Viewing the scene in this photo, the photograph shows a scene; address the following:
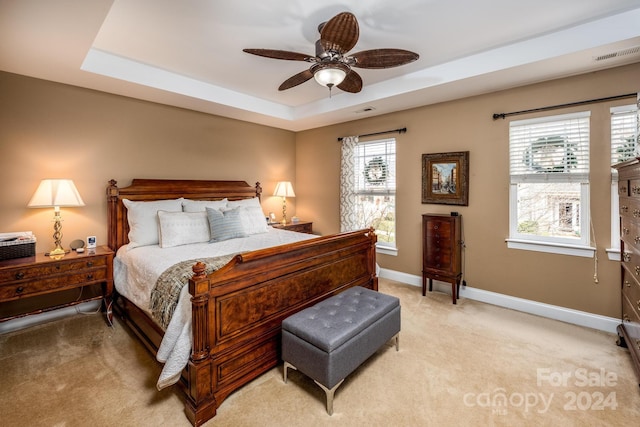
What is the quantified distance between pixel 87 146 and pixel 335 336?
3419 millimetres

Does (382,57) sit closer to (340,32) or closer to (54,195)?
(340,32)

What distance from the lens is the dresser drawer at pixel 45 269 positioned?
2.41 m

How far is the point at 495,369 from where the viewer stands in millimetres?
2211

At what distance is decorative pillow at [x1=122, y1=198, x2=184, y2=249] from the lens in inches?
121

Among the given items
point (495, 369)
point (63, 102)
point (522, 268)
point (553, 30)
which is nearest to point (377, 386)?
point (495, 369)

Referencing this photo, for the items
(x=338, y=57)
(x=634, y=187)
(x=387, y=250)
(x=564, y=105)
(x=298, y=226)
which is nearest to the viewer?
(x=634, y=187)

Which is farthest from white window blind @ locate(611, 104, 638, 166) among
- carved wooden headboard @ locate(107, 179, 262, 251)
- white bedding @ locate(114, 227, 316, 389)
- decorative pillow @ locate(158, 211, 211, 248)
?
carved wooden headboard @ locate(107, 179, 262, 251)

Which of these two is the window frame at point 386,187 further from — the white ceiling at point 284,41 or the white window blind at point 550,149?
the white window blind at point 550,149

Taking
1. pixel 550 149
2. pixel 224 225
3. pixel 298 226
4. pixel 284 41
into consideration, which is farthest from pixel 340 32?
pixel 298 226

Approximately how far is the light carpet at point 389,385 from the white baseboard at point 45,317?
0.11m

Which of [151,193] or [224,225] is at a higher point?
[151,193]

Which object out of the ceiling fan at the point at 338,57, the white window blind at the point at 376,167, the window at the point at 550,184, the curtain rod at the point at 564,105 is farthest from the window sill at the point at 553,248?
the ceiling fan at the point at 338,57

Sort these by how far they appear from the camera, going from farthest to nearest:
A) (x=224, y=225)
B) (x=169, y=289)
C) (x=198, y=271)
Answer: (x=224, y=225)
(x=169, y=289)
(x=198, y=271)

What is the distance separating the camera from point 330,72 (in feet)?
7.27
